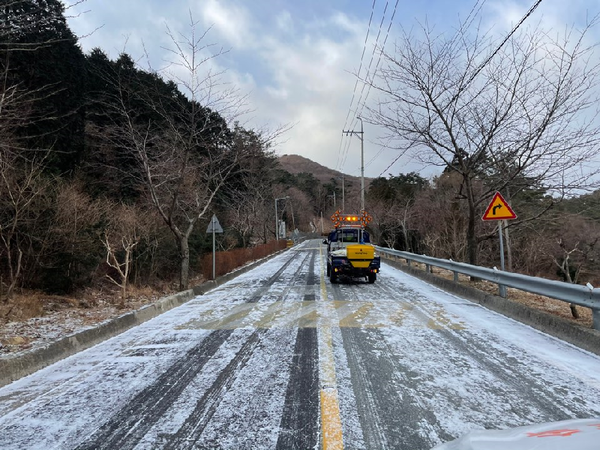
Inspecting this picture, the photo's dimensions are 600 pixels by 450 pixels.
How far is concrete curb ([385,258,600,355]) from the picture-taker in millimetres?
5633

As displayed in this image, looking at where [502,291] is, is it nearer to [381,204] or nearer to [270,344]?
[270,344]

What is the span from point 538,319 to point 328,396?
4934mm

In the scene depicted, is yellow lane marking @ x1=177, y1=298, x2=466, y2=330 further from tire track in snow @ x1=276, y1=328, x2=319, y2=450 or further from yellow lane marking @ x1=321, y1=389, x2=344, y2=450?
yellow lane marking @ x1=321, y1=389, x2=344, y2=450

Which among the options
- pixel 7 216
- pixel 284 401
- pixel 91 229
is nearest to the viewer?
pixel 284 401

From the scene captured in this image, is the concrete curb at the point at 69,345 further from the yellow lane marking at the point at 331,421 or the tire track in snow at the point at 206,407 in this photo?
the yellow lane marking at the point at 331,421

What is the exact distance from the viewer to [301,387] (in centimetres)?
422

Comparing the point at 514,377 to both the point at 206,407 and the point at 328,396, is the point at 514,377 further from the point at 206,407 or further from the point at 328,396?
the point at 206,407

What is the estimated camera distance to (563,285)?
6414mm

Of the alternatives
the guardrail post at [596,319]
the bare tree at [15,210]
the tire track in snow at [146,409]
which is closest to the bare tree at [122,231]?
the bare tree at [15,210]

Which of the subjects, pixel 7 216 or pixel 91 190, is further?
pixel 91 190

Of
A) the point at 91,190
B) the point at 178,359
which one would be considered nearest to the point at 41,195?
the point at 91,190

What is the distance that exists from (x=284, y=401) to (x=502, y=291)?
6942mm

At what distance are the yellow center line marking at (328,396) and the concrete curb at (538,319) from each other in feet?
12.0

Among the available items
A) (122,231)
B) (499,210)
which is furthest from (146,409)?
(122,231)
